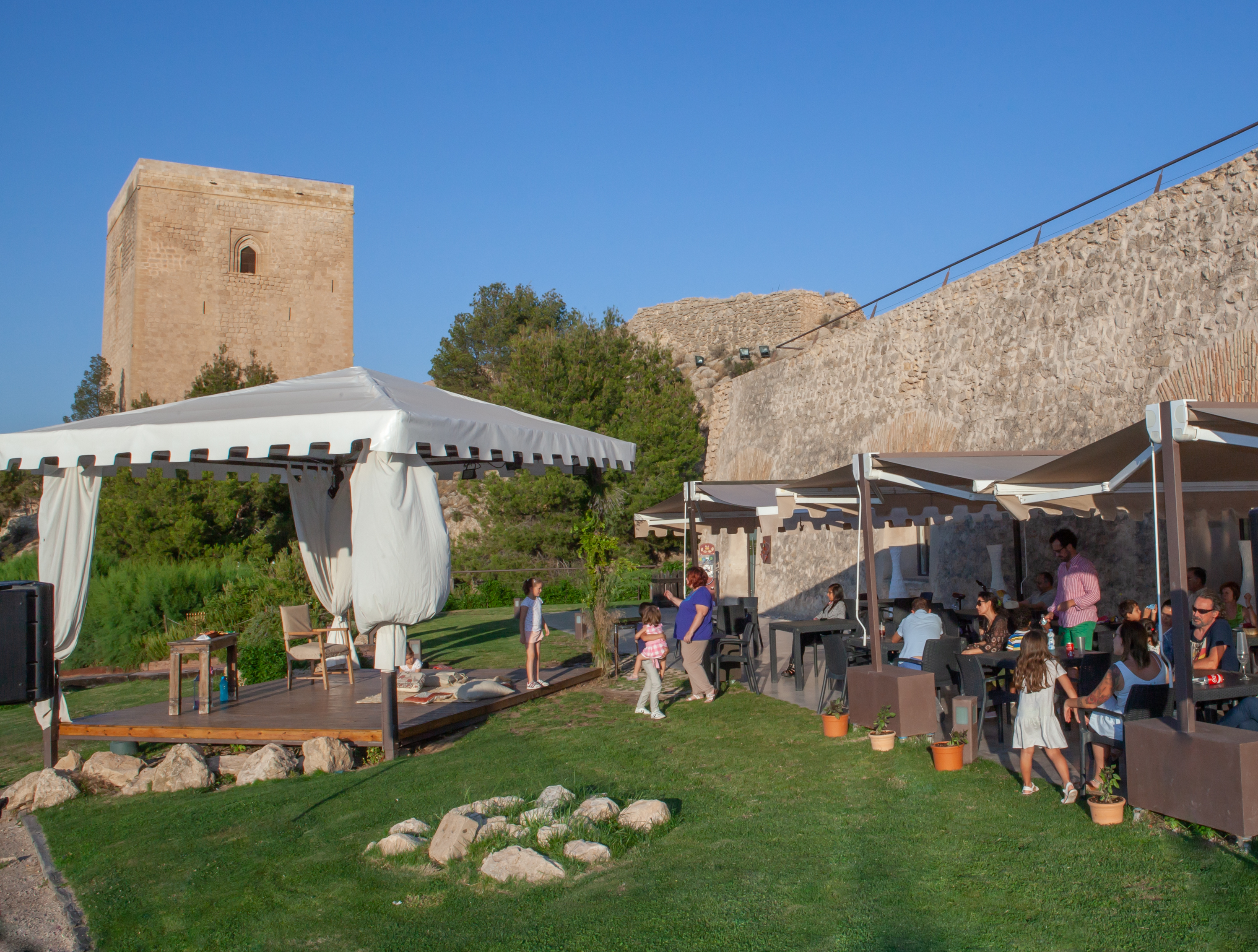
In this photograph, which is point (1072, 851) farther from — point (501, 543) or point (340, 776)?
point (501, 543)

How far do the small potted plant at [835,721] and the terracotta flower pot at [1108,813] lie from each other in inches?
96.5

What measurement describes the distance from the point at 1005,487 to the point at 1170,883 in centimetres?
315

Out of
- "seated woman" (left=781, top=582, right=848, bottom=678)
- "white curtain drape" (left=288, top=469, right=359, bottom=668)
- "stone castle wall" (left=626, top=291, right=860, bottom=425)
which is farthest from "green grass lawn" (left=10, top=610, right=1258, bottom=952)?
"stone castle wall" (left=626, top=291, right=860, bottom=425)

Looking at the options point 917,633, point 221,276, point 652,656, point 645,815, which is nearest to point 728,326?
point 221,276

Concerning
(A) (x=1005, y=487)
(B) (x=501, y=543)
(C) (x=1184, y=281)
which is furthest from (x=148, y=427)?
(B) (x=501, y=543)

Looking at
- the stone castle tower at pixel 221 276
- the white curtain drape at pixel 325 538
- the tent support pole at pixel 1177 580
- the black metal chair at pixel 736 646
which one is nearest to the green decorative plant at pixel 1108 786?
the tent support pole at pixel 1177 580

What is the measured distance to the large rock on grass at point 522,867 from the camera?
4.29m

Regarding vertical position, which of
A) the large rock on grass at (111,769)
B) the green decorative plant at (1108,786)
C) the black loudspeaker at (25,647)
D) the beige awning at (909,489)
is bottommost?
the large rock on grass at (111,769)

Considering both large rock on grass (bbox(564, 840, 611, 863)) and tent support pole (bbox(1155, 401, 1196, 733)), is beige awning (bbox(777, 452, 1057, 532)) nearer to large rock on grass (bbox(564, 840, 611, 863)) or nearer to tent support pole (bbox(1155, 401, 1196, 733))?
tent support pole (bbox(1155, 401, 1196, 733))

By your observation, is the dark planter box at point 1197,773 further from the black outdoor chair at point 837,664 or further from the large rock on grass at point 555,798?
the large rock on grass at point 555,798

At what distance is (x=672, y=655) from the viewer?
11664 millimetres

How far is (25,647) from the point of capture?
4.51 meters

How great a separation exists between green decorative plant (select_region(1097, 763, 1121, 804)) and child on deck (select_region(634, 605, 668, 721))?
383 cm

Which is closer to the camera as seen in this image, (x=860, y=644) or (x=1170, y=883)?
(x=1170, y=883)
